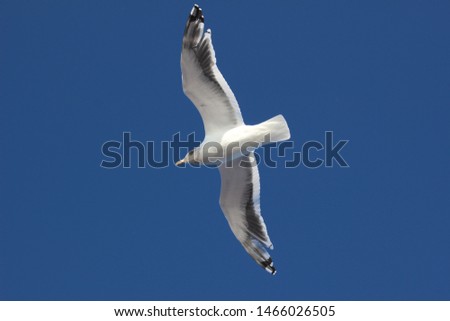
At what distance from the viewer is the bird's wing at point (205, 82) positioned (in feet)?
34.7

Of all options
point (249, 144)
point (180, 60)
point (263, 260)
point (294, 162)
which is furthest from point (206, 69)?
point (263, 260)

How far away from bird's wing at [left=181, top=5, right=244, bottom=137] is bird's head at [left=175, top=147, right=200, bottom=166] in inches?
10.3

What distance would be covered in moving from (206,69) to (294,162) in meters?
1.74

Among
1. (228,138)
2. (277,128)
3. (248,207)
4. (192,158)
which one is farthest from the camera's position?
(248,207)

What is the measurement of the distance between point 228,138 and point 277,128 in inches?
25.7

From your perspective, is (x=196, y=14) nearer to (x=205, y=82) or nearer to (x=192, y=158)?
(x=205, y=82)

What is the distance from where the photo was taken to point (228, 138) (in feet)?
36.0

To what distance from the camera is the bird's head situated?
1116 cm

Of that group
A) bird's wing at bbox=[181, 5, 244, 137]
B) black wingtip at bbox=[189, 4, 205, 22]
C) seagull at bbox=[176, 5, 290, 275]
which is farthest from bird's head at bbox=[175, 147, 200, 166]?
black wingtip at bbox=[189, 4, 205, 22]

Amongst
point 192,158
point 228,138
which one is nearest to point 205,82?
point 228,138

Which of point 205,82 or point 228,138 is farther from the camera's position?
point 228,138

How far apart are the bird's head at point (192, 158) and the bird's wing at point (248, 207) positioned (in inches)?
16.6

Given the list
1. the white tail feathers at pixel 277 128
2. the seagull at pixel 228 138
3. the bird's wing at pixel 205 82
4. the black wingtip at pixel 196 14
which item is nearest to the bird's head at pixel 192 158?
the seagull at pixel 228 138

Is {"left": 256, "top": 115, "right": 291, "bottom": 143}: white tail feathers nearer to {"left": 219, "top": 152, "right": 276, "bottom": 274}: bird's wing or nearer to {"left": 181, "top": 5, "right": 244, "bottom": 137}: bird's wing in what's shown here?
{"left": 181, "top": 5, "right": 244, "bottom": 137}: bird's wing
